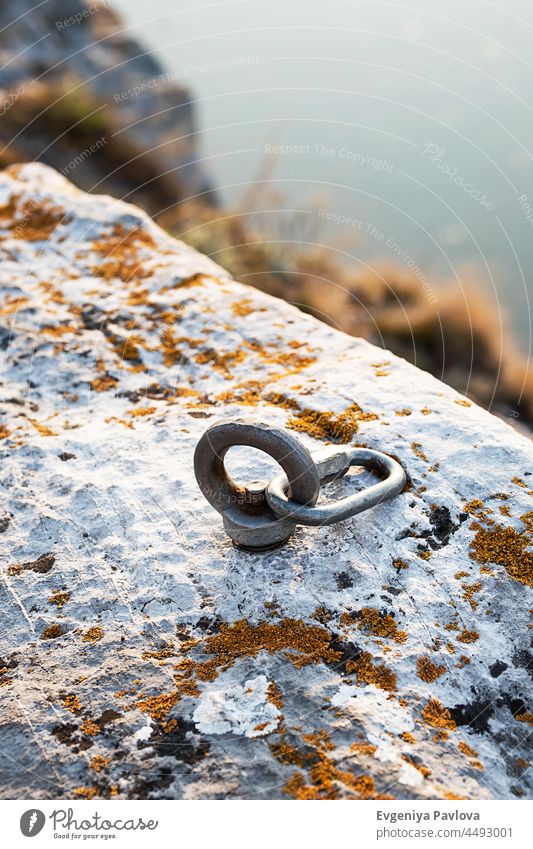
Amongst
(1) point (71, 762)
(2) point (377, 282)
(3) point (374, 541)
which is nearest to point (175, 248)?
(3) point (374, 541)

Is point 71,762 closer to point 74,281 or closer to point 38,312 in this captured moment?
point 38,312

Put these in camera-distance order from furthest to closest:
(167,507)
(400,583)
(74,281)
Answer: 1. (74,281)
2. (167,507)
3. (400,583)

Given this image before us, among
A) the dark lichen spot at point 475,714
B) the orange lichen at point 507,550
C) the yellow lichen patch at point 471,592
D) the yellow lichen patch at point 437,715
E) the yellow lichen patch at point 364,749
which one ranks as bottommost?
the yellow lichen patch at point 364,749

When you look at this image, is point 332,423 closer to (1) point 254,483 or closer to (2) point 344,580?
(1) point 254,483

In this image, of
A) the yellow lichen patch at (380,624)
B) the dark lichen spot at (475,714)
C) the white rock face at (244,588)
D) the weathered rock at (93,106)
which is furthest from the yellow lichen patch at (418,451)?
the weathered rock at (93,106)

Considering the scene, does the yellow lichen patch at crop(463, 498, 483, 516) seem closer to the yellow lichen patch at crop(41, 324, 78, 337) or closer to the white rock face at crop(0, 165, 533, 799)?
the white rock face at crop(0, 165, 533, 799)

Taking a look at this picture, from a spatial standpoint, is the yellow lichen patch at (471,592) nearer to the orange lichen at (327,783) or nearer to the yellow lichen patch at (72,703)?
the orange lichen at (327,783)

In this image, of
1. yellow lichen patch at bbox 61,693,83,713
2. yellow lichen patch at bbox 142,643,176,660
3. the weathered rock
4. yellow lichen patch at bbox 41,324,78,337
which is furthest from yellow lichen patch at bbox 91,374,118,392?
the weathered rock
